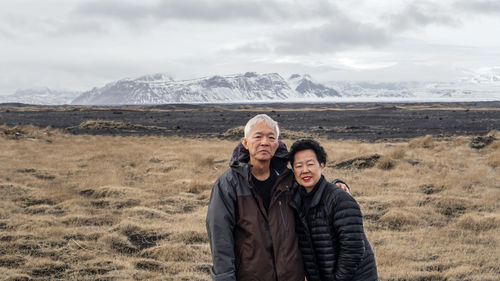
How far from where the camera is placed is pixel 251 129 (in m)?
3.00

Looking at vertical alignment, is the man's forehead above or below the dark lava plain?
above

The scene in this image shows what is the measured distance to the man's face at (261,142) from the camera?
9.53 feet

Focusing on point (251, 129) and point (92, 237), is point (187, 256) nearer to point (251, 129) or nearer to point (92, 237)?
point (92, 237)

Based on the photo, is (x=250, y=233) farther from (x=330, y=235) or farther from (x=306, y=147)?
(x=306, y=147)

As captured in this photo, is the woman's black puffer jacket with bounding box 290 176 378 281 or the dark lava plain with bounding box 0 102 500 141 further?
the dark lava plain with bounding box 0 102 500 141

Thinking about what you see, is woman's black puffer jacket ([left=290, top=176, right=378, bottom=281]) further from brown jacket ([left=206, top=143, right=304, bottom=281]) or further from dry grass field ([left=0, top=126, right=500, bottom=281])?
dry grass field ([left=0, top=126, right=500, bottom=281])

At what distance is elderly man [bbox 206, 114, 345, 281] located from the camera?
2.74 m

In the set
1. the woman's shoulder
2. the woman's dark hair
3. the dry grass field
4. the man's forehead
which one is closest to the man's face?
the man's forehead

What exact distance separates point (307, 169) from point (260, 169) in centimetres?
33

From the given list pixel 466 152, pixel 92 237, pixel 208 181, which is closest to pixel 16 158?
pixel 208 181

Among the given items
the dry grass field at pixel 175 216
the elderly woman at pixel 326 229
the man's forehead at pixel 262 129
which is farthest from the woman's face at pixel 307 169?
the dry grass field at pixel 175 216

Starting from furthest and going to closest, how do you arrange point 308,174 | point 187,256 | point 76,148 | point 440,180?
point 76,148 → point 440,180 → point 187,256 → point 308,174

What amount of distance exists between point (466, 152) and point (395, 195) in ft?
32.6

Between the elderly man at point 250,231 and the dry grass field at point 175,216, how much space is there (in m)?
3.22
